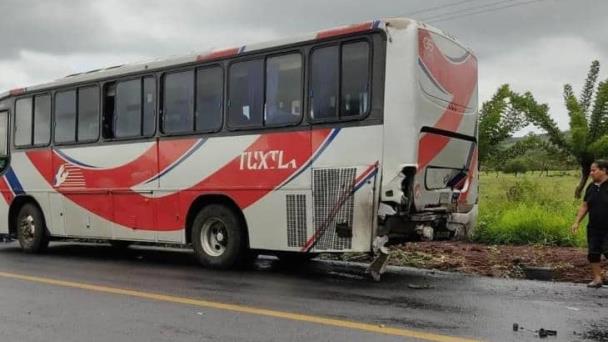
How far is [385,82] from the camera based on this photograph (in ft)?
26.0

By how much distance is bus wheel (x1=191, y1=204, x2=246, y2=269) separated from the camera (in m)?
9.30

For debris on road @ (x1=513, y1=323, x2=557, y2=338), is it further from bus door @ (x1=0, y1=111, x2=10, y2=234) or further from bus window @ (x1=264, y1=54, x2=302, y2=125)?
bus door @ (x1=0, y1=111, x2=10, y2=234)

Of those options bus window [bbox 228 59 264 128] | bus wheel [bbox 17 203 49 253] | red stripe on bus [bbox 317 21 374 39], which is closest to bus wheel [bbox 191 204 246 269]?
bus window [bbox 228 59 264 128]

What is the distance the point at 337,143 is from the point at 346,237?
3.72 ft

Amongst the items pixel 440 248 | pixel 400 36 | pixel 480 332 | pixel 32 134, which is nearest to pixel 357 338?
pixel 480 332

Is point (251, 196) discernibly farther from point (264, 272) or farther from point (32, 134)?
point (32, 134)

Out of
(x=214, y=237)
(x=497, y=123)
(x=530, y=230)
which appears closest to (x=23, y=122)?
(x=214, y=237)

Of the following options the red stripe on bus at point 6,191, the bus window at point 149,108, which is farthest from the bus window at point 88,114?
the red stripe on bus at point 6,191

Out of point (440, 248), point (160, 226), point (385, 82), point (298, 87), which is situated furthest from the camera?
point (440, 248)

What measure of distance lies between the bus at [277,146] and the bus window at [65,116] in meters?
0.03

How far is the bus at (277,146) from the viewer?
26.1ft

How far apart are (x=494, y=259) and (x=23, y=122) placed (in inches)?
339

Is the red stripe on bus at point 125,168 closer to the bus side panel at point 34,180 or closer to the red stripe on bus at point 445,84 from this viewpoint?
the bus side panel at point 34,180

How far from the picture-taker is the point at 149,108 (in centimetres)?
1043
